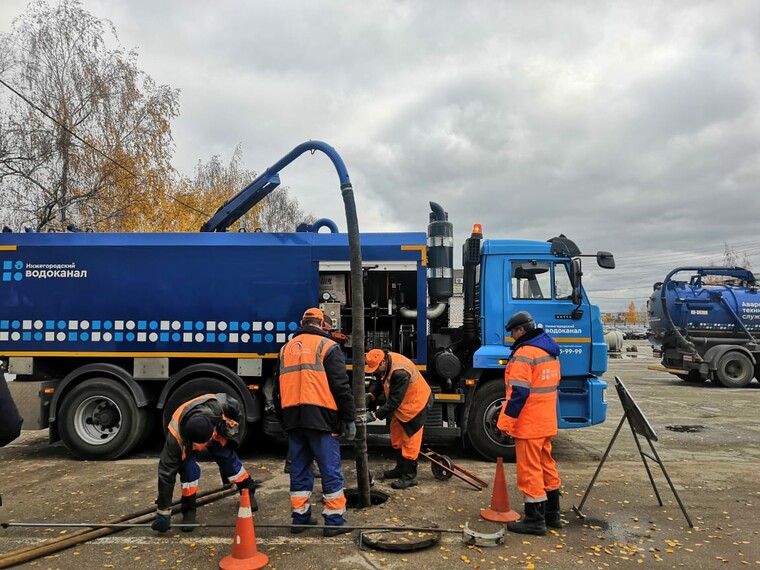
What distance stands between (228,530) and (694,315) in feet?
52.5

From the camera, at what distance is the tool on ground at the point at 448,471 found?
565cm

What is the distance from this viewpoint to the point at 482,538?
414 centimetres

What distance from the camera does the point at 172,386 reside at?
22.4 feet

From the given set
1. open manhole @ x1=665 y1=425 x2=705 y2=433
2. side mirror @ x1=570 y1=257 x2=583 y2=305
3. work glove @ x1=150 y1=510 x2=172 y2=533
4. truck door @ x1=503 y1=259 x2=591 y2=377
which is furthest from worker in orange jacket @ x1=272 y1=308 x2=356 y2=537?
open manhole @ x1=665 y1=425 x2=705 y2=433

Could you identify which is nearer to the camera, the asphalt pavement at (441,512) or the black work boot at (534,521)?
the asphalt pavement at (441,512)

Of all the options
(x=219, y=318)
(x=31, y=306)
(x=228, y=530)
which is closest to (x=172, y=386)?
(x=219, y=318)

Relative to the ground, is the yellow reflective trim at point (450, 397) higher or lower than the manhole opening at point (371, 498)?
higher

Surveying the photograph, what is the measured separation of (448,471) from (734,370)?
13.8 metres

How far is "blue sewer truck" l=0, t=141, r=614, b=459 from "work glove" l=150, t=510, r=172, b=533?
242 centimetres

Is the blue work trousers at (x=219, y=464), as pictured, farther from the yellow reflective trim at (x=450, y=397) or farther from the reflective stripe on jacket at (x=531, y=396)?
the yellow reflective trim at (x=450, y=397)

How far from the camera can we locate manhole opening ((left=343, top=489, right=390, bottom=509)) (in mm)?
5208

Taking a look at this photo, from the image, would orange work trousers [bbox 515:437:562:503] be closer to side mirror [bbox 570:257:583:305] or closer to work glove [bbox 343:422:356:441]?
work glove [bbox 343:422:356:441]

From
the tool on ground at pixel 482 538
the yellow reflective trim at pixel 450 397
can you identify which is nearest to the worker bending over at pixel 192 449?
the tool on ground at pixel 482 538

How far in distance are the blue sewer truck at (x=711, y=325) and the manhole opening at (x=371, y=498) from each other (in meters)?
13.8
